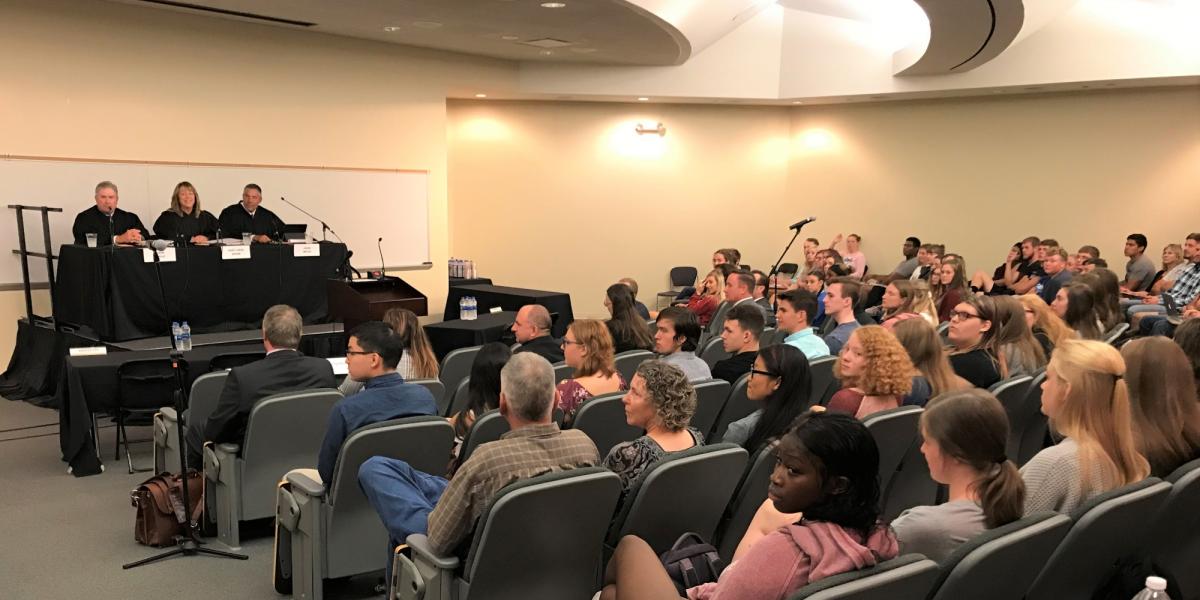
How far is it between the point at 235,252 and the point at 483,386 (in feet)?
16.8

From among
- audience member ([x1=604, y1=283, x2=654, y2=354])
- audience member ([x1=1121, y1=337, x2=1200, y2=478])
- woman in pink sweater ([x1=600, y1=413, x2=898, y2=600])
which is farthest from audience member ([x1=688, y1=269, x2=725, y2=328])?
woman in pink sweater ([x1=600, y1=413, x2=898, y2=600])

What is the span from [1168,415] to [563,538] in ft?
6.63

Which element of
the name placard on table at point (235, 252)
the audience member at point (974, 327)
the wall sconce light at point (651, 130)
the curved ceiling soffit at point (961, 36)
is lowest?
the audience member at point (974, 327)

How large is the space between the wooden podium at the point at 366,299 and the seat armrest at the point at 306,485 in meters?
4.09

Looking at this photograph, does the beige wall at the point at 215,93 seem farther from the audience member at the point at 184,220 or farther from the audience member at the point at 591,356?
the audience member at the point at 591,356

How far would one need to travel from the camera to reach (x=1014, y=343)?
15.8ft

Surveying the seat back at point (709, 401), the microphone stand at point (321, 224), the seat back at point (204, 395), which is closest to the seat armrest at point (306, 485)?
the seat back at point (204, 395)

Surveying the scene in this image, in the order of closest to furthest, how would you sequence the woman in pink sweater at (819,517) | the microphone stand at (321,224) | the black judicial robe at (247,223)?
the woman in pink sweater at (819,517) → the black judicial robe at (247,223) → the microphone stand at (321,224)

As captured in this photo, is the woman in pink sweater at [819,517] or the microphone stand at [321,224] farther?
the microphone stand at [321,224]

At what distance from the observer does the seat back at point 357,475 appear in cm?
331

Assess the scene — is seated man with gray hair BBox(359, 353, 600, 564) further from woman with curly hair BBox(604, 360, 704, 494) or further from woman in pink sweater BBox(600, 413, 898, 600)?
woman in pink sweater BBox(600, 413, 898, 600)

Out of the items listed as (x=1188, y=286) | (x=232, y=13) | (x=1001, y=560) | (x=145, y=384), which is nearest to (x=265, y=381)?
(x=145, y=384)

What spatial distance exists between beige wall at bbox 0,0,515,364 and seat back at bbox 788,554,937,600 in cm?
871

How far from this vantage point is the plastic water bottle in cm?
219
